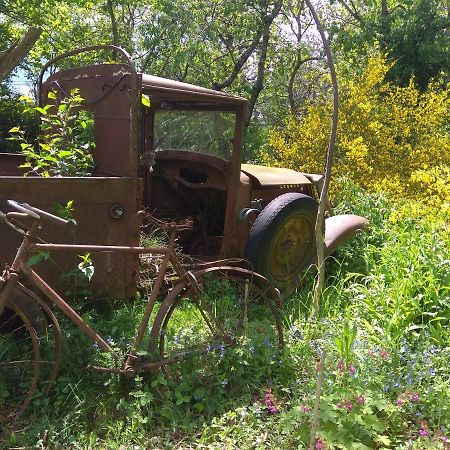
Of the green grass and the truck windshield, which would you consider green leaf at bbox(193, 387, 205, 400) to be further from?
the truck windshield

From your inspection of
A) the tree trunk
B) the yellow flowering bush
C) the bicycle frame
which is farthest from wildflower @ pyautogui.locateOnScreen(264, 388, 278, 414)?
the yellow flowering bush

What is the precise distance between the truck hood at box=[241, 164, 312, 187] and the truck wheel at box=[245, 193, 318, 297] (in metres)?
0.29

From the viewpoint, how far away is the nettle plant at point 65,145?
11.2ft

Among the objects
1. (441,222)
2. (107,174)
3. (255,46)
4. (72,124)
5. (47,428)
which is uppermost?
(255,46)

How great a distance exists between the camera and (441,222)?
459 cm

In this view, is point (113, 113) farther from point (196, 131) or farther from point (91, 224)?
point (196, 131)

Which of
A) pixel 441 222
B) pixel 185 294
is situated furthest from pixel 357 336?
pixel 441 222

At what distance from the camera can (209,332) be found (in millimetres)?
3312

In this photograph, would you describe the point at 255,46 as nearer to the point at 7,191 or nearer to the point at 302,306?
the point at 302,306

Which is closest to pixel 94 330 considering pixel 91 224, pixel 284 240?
pixel 91 224

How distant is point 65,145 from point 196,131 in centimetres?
128

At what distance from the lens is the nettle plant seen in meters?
3.40

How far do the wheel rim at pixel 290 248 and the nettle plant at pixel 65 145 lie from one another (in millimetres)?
1635

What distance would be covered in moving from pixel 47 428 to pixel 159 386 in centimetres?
64
